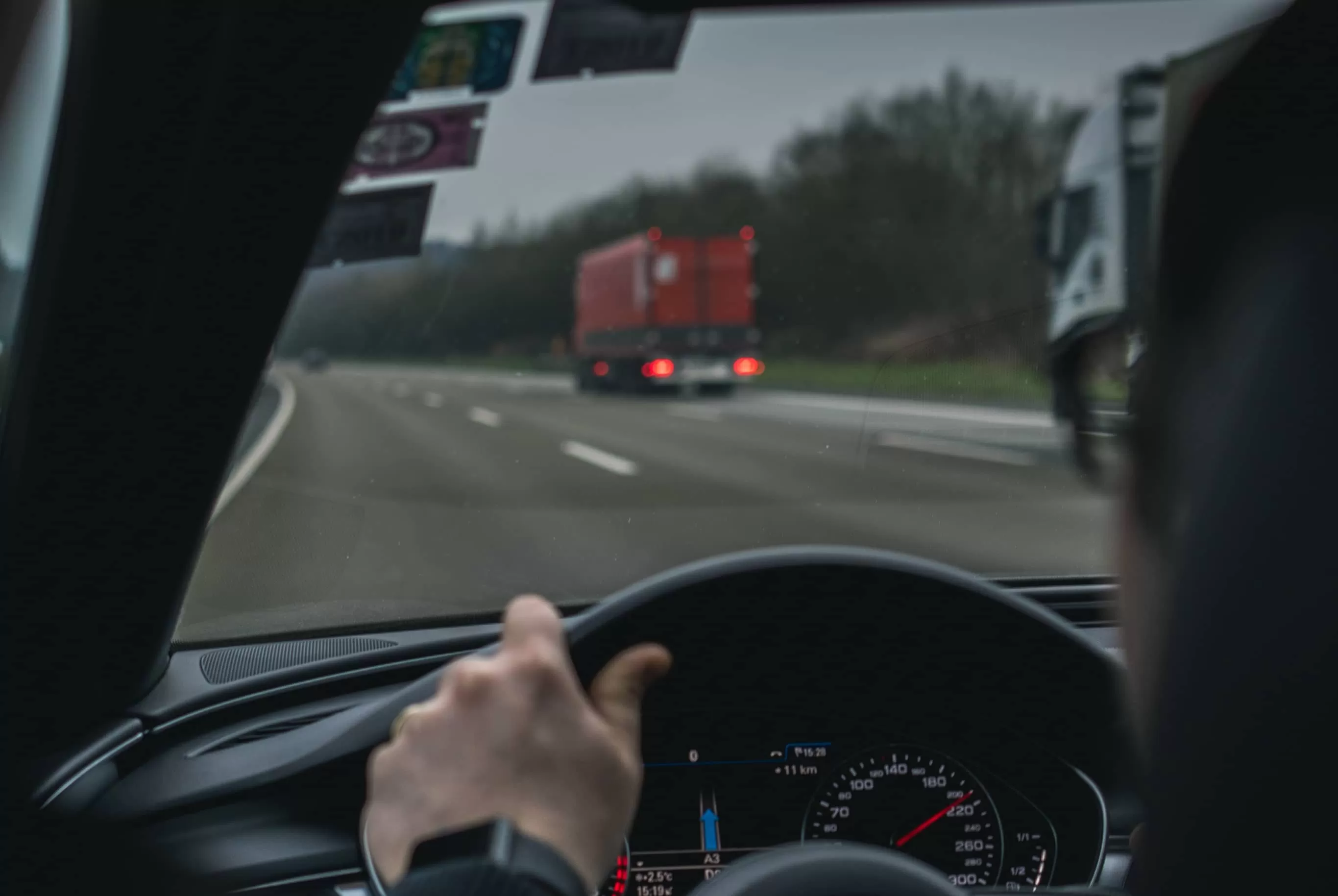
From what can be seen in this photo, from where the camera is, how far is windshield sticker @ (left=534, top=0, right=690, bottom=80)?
217cm

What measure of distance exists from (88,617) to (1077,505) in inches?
91.6

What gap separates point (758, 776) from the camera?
102 inches

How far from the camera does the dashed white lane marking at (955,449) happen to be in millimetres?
3371

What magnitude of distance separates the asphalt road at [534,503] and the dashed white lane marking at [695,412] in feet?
5.18

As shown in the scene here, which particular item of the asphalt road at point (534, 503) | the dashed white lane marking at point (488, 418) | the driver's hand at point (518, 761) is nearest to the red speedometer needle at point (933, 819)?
the asphalt road at point (534, 503)

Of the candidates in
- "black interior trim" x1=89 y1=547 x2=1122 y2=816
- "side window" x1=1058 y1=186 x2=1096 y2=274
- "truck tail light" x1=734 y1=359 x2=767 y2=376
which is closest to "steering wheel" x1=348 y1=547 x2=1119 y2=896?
"black interior trim" x1=89 y1=547 x2=1122 y2=816

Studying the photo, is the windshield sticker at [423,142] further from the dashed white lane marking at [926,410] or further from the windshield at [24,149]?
the dashed white lane marking at [926,410]

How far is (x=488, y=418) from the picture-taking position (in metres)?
4.61

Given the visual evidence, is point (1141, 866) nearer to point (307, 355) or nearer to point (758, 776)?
point (758, 776)

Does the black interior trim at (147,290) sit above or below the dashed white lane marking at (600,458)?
above

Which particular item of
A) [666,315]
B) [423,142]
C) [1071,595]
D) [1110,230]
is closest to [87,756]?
[423,142]

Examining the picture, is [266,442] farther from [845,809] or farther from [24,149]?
[845,809]

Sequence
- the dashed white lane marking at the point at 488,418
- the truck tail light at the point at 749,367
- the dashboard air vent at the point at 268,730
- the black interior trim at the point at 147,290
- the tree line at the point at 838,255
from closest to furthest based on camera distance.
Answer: the black interior trim at the point at 147,290 < the dashboard air vent at the point at 268,730 < the tree line at the point at 838,255 < the truck tail light at the point at 749,367 < the dashed white lane marking at the point at 488,418

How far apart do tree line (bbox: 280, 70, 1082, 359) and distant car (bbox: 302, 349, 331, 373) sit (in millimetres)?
32
